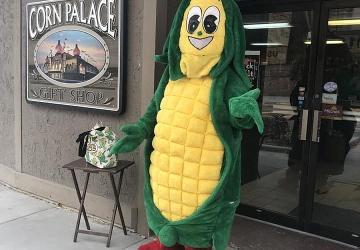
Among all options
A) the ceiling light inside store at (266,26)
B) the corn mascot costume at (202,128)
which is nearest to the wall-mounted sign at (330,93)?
the ceiling light inside store at (266,26)

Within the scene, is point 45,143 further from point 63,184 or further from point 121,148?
point 121,148

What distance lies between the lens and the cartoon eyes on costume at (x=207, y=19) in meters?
2.80

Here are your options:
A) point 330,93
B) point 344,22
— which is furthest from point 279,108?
point 344,22

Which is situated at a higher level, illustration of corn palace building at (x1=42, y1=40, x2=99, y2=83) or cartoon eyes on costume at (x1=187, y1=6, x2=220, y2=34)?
cartoon eyes on costume at (x1=187, y1=6, x2=220, y2=34)

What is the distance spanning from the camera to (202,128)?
2.79 meters

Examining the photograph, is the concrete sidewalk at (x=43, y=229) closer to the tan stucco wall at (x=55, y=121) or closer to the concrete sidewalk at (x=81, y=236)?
the concrete sidewalk at (x=81, y=236)

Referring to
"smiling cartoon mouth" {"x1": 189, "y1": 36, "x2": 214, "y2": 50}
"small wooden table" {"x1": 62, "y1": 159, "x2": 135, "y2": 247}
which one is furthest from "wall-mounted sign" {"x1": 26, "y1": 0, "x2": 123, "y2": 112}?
"smiling cartoon mouth" {"x1": 189, "y1": 36, "x2": 214, "y2": 50}

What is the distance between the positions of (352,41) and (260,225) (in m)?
2.00

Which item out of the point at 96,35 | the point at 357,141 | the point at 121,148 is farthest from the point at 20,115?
the point at 357,141

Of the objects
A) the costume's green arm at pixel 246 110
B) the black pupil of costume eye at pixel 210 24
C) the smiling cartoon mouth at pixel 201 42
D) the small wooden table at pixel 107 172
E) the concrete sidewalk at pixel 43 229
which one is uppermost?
the black pupil of costume eye at pixel 210 24

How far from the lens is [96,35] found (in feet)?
14.3

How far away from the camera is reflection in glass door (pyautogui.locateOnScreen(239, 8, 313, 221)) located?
4.15 m

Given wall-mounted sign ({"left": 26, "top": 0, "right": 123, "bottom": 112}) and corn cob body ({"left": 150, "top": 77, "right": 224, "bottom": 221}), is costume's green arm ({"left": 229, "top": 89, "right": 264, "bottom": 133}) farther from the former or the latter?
wall-mounted sign ({"left": 26, "top": 0, "right": 123, "bottom": 112})

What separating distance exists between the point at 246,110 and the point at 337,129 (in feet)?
5.98
